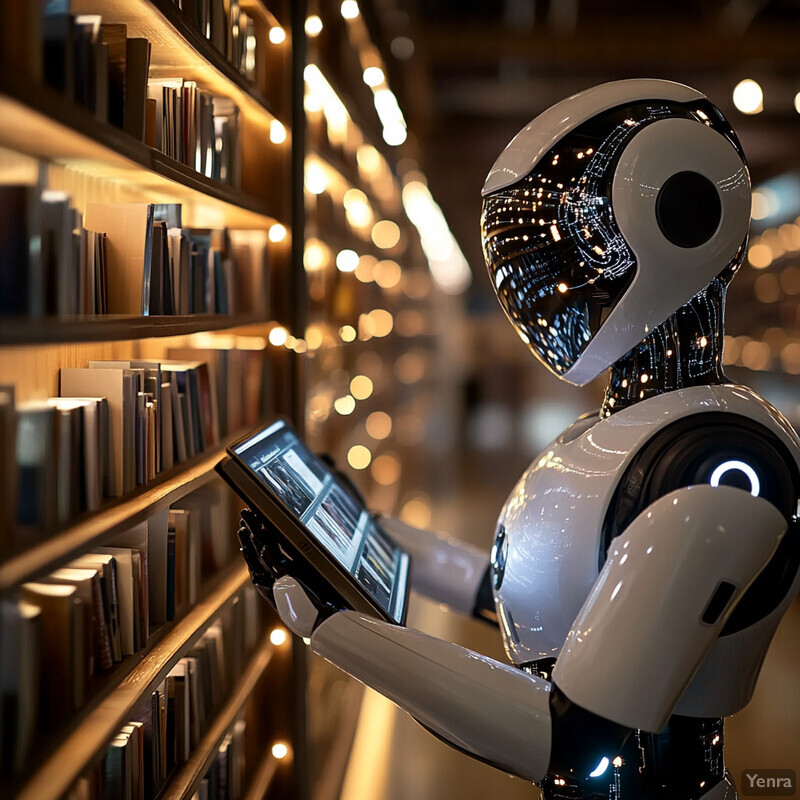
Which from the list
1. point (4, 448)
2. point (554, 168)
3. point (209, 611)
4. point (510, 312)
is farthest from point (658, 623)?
point (209, 611)

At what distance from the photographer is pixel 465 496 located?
816 cm

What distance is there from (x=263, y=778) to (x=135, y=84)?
193 cm

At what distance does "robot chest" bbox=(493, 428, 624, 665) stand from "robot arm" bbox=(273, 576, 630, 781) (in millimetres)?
201

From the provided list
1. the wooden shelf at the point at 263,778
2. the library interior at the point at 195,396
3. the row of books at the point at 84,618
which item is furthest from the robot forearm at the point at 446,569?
the wooden shelf at the point at 263,778

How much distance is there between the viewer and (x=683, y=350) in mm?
1515

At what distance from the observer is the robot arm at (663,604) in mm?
1212

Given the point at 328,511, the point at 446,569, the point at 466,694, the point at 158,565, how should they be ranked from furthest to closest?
the point at 446,569, the point at 158,565, the point at 328,511, the point at 466,694

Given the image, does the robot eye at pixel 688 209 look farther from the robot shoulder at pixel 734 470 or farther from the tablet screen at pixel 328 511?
the tablet screen at pixel 328 511

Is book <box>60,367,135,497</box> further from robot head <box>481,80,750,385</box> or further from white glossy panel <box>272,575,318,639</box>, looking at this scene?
robot head <box>481,80,750,385</box>

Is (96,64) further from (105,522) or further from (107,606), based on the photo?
(107,606)

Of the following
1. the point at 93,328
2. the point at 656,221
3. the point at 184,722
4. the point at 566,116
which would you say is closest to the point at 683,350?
the point at 656,221

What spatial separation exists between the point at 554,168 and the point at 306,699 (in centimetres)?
191

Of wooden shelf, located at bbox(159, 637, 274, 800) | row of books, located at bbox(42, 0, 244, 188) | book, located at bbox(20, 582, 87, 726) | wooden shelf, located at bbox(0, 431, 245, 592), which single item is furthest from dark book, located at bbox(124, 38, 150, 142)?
wooden shelf, located at bbox(159, 637, 274, 800)

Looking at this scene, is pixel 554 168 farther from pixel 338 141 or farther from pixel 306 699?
pixel 338 141
